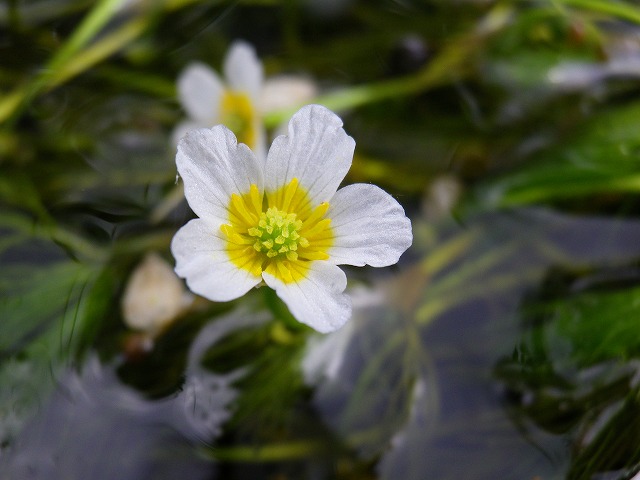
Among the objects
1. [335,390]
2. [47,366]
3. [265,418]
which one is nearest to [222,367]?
[265,418]

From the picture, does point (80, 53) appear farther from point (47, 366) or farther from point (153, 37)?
point (47, 366)

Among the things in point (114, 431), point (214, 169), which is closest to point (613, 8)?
point (214, 169)

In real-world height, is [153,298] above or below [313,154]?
below

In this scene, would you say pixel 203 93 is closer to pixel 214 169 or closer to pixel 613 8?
pixel 214 169

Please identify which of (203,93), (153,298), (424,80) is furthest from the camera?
(424,80)

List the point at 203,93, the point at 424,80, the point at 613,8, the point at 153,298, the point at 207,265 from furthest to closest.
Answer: the point at 424,80, the point at 613,8, the point at 203,93, the point at 153,298, the point at 207,265

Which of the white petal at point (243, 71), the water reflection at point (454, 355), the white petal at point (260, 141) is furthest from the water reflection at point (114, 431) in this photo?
the white petal at point (243, 71)

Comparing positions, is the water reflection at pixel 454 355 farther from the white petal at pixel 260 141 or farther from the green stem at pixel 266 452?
the white petal at pixel 260 141

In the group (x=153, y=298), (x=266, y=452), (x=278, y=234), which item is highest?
(x=278, y=234)

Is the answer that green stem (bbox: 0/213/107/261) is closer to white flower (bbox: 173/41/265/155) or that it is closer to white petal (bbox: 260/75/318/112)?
white flower (bbox: 173/41/265/155)
